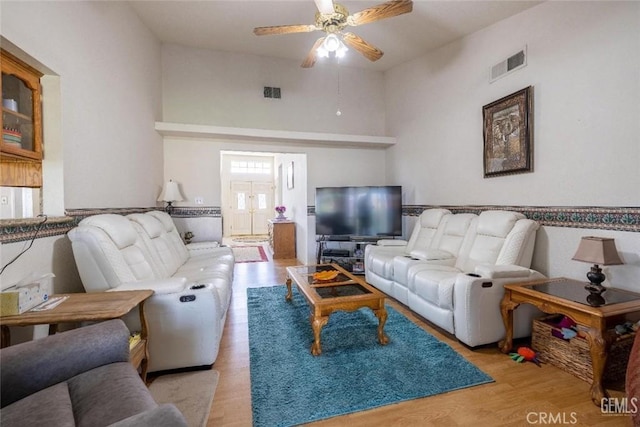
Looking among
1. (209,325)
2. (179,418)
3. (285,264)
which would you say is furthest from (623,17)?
(285,264)

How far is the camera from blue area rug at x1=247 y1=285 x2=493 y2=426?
1.56 m

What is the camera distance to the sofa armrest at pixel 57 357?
998 millimetres

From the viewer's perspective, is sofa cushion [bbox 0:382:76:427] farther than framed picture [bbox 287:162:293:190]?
No

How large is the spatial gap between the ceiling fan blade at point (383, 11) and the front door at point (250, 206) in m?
7.39

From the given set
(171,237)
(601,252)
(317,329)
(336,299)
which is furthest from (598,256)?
(171,237)

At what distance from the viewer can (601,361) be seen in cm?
157

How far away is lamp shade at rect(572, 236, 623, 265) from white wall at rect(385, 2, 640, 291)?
0.34 m

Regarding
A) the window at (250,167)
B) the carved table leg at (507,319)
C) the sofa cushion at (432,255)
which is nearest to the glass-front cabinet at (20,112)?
the sofa cushion at (432,255)

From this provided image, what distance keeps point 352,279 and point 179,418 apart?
1988 mm

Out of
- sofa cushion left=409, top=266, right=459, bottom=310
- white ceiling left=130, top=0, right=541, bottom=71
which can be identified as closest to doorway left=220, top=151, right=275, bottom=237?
white ceiling left=130, top=0, right=541, bottom=71

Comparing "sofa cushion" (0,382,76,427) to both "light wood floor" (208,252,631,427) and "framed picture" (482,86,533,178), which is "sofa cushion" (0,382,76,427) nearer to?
"light wood floor" (208,252,631,427)

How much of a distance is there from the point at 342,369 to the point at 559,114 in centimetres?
279

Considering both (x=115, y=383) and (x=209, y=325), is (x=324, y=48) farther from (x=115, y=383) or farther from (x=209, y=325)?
(x=115, y=383)

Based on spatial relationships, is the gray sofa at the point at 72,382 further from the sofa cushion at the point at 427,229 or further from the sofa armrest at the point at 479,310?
the sofa cushion at the point at 427,229
